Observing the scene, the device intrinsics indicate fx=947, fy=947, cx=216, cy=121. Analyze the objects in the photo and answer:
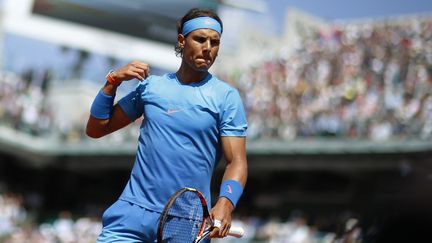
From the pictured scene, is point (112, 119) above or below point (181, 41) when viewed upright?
below

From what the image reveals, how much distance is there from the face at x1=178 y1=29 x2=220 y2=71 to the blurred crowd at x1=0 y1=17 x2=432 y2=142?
12641 mm

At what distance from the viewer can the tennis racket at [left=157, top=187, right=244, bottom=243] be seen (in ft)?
14.1

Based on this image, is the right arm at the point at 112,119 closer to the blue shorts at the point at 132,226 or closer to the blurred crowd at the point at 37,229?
the blue shorts at the point at 132,226

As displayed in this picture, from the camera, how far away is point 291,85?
22.3 m

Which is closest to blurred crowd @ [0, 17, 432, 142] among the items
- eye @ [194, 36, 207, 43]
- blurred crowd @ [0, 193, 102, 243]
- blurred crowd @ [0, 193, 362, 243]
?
blurred crowd @ [0, 193, 362, 243]

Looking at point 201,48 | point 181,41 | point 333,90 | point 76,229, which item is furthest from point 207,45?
point 76,229

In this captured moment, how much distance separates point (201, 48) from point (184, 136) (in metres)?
0.44

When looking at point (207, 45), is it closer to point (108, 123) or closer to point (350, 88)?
point (108, 123)

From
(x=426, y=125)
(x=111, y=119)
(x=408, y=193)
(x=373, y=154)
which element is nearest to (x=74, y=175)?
(x=373, y=154)

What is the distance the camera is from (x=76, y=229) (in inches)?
810

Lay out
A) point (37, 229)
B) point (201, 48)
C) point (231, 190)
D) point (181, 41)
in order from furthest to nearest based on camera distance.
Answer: point (37, 229) < point (181, 41) < point (201, 48) < point (231, 190)

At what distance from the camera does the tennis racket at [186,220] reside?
4301mm

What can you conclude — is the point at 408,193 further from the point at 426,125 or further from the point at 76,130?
the point at 76,130

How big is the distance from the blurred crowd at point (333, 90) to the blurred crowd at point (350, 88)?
0.02m
